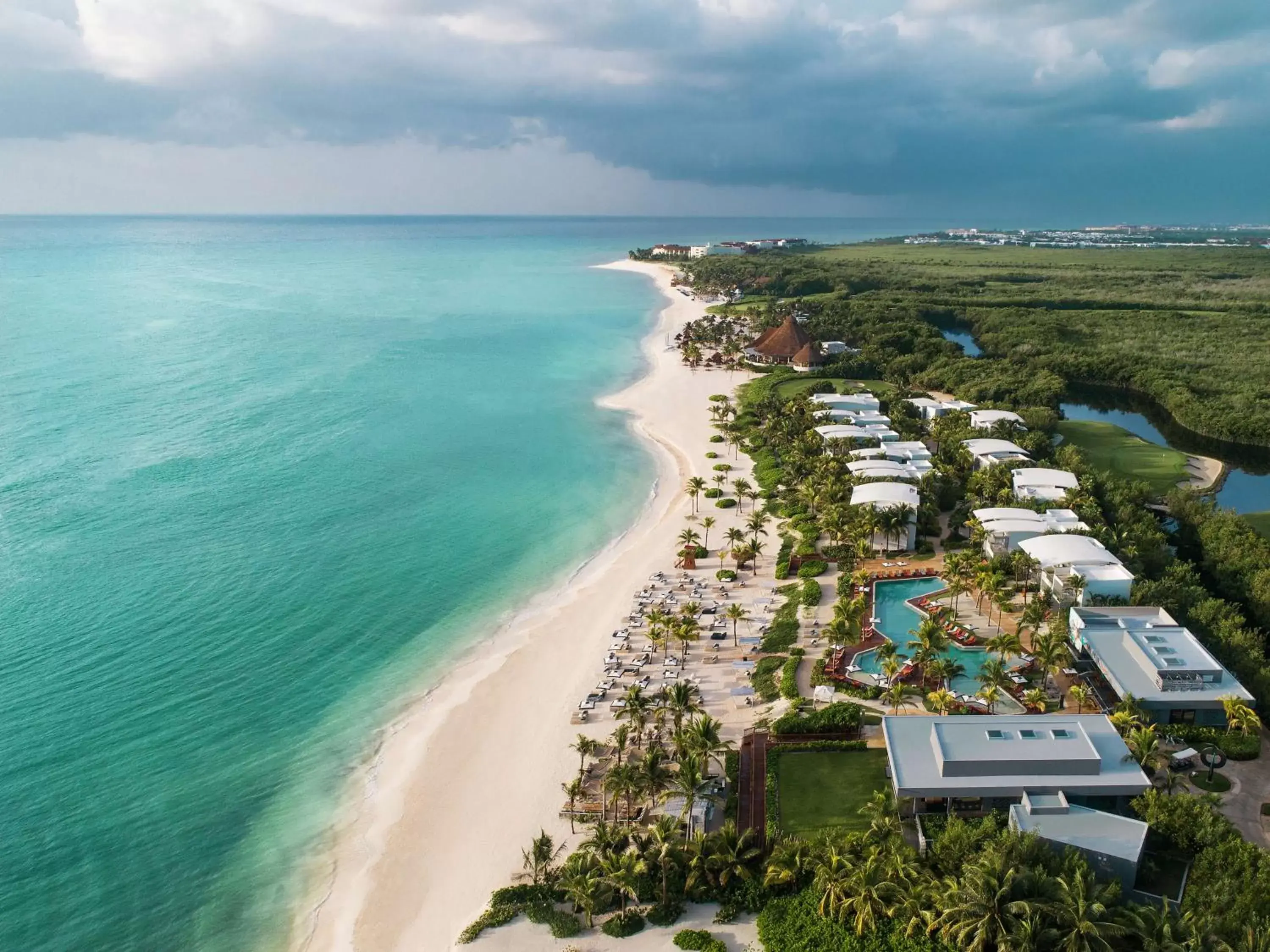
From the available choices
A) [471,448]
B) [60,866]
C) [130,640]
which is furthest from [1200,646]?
[471,448]

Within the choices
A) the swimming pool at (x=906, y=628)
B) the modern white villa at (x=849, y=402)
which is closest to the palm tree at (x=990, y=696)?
the swimming pool at (x=906, y=628)

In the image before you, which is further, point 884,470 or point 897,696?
point 884,470

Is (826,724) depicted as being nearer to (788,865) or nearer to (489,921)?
(788,865)

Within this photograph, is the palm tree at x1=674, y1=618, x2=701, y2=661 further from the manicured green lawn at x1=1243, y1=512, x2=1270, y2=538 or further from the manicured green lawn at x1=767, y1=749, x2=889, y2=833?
the manicured green lawn at x1=1243, y1=512, x2=1270, y2=538

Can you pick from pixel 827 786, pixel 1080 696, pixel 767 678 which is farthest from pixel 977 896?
pixel 767 678

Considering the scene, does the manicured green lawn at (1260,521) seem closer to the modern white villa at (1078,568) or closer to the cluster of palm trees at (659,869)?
the modern white villa at (1078,568)
